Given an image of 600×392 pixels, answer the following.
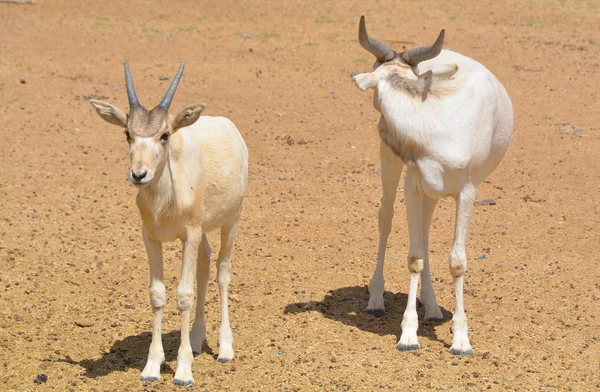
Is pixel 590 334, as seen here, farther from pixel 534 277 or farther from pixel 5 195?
pixel 5 195

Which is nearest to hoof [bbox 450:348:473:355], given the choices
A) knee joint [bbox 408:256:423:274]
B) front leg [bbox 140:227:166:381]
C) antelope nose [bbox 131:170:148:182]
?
knee joint [bbox 408:256:423:274]

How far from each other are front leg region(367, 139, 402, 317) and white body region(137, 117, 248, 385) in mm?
1506

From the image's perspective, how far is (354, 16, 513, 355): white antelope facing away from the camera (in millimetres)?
7570

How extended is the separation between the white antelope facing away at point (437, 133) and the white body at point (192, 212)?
1.34 metres

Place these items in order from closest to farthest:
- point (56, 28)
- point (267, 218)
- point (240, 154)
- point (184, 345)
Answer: point (184, 345) < point (240, 154) < point (267, 218) < point (56, 28)

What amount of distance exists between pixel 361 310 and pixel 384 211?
972mm

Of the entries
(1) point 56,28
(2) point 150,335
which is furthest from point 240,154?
(1) point 56,28

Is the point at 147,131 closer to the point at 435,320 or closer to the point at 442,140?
the point at 442,140

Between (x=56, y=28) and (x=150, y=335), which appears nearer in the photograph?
(x=150, y=335)

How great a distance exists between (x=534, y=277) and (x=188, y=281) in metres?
4.07

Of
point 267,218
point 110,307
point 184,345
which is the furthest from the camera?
point 267,218

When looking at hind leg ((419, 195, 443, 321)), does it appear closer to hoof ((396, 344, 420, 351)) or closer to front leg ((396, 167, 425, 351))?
front leg ((396, 167, 425, 351))

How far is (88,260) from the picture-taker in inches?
384

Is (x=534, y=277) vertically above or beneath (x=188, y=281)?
beneath
